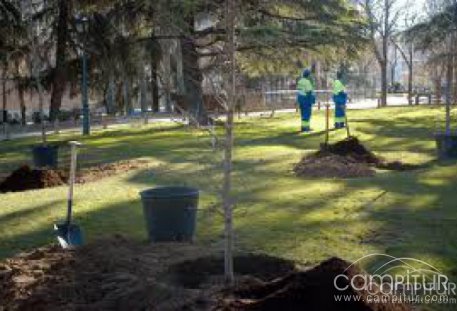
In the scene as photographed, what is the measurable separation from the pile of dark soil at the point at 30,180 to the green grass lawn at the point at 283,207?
Answer: 65cm

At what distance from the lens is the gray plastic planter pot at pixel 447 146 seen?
49.6 ft

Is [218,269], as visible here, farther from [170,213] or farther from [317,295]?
[317,295]

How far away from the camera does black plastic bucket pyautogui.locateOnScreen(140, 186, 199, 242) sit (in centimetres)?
764

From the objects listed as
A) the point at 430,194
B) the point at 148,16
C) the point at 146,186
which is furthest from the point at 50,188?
the point at 148,16

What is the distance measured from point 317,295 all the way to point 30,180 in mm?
9432

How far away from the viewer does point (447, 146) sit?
15188mm

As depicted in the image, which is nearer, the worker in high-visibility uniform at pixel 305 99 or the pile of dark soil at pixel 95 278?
the pile of dark soil at pixel 95 278

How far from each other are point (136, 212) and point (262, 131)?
1607 centimetres

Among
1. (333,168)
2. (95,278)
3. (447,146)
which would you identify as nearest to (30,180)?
(333,168)

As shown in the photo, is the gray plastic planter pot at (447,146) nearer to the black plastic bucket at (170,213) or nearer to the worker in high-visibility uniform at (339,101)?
the worker in high-visibility uniform at (339,101)

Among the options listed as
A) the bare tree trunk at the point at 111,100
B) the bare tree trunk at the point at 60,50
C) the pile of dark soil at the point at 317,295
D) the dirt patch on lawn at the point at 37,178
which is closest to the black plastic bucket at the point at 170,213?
the pile of dark soil at the point at 317,295

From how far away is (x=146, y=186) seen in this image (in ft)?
41.3

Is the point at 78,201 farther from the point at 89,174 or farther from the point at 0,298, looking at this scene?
the point at 0,298

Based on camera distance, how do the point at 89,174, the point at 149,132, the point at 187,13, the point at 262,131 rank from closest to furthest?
the point at 89,174 → the point at 187,13 → the point at 262,131 → the point at 149,132
